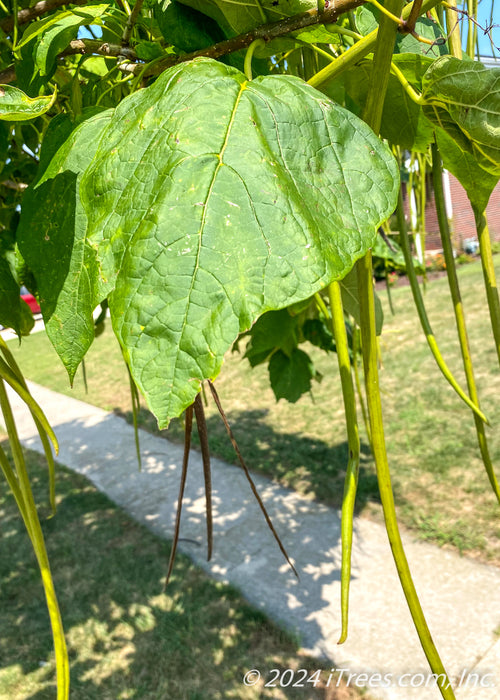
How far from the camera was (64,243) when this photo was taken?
1.34ft

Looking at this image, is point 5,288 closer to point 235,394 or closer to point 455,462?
point 455,462

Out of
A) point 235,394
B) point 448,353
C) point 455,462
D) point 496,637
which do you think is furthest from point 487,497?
point 235,394

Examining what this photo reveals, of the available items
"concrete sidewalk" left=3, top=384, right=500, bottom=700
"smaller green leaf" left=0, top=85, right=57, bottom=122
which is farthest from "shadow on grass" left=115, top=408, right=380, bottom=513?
"smaller green leaf" left=0, top=85, right=57, bottom=122

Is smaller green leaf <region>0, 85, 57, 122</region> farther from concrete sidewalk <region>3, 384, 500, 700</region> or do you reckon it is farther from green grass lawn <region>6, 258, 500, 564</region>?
concrete sidewalk <region>3, 384, 500, 700</region>

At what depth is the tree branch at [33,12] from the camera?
0.58 metres

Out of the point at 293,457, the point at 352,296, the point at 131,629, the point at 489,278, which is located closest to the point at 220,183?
the point at 489,278

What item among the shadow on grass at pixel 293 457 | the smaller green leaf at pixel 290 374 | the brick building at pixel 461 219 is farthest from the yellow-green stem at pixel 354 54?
the brick building at pixel 461 219

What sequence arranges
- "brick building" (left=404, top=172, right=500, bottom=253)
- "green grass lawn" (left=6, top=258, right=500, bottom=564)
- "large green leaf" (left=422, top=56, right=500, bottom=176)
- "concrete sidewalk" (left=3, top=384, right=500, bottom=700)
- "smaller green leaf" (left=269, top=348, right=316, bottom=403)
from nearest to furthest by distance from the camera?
"large green leaf" (left=422, top=56, right=500, bottom=176) → "smaller green leaf" (left=269, top=348, right=316, bottom=403) → "concrete sidewalk" (left=3, top=384, right=500, bottom=700) → "green grass lawn" (left=6, top=258, right=500, bottom=564) → "brick building" (left=404, top=172, right=500, bottom=253)

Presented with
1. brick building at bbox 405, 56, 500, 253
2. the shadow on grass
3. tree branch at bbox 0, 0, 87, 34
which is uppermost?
tree branch at bbox 0, 0, 87, 34

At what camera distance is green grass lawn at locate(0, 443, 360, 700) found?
253cm

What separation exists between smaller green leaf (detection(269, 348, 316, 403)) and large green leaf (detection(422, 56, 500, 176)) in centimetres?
152

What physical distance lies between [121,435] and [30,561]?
2.20m

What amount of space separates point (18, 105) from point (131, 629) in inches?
116

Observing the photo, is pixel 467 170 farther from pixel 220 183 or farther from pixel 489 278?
pixel 220 183
